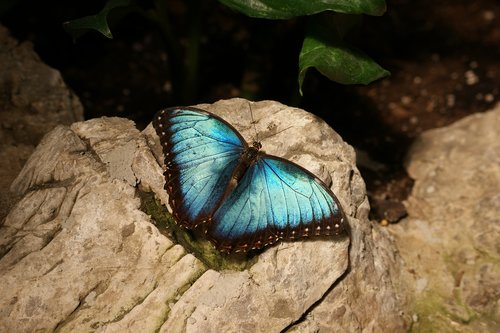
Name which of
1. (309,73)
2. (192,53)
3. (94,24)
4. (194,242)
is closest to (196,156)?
(194,242)

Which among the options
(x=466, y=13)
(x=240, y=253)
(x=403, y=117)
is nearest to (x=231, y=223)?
(x=240, y=253)

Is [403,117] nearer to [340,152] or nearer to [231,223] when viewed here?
[340,152]

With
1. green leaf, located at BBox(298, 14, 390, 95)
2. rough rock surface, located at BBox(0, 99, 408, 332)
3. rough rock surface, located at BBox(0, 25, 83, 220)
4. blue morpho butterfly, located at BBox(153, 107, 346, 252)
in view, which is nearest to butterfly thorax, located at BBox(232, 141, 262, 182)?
blue morpho butterfly, located at BBox(153, 107, 346, 252)

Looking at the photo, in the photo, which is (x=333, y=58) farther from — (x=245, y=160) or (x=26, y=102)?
(x=26, y=102)

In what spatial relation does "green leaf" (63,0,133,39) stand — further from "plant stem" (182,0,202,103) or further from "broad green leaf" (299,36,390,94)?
"plant stem" (182,0,202,103)

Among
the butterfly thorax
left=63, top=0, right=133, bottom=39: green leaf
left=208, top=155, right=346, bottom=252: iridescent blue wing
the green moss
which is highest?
left=63, top=0, right=133, bottom=39: green leaf
